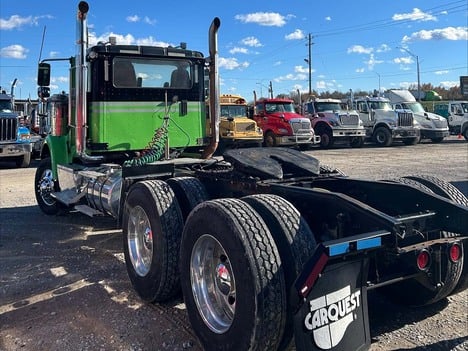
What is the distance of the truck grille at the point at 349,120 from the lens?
2461cm

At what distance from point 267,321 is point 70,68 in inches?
227

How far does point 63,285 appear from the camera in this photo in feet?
16.3

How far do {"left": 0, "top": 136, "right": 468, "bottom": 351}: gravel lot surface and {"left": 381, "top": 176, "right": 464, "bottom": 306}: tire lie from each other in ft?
0.51

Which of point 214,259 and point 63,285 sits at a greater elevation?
point 214,259

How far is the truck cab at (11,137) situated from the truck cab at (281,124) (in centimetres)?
1048

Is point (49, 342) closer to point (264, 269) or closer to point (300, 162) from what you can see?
point (264, 269)

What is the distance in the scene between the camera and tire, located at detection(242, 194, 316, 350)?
2.93m

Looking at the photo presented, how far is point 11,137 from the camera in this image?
16719mm

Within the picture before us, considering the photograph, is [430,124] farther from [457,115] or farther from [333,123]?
[333,123]

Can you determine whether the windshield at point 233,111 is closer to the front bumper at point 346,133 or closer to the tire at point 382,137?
the front bumper at point 346,133

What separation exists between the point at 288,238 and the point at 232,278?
0.50m

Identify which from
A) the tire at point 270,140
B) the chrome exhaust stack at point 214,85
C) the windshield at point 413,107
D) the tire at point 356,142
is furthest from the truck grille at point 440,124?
the chrome exhaust stack at point 214,85

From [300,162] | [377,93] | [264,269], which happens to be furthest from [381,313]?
[377,93]

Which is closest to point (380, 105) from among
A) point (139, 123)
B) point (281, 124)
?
point (281, 124)
